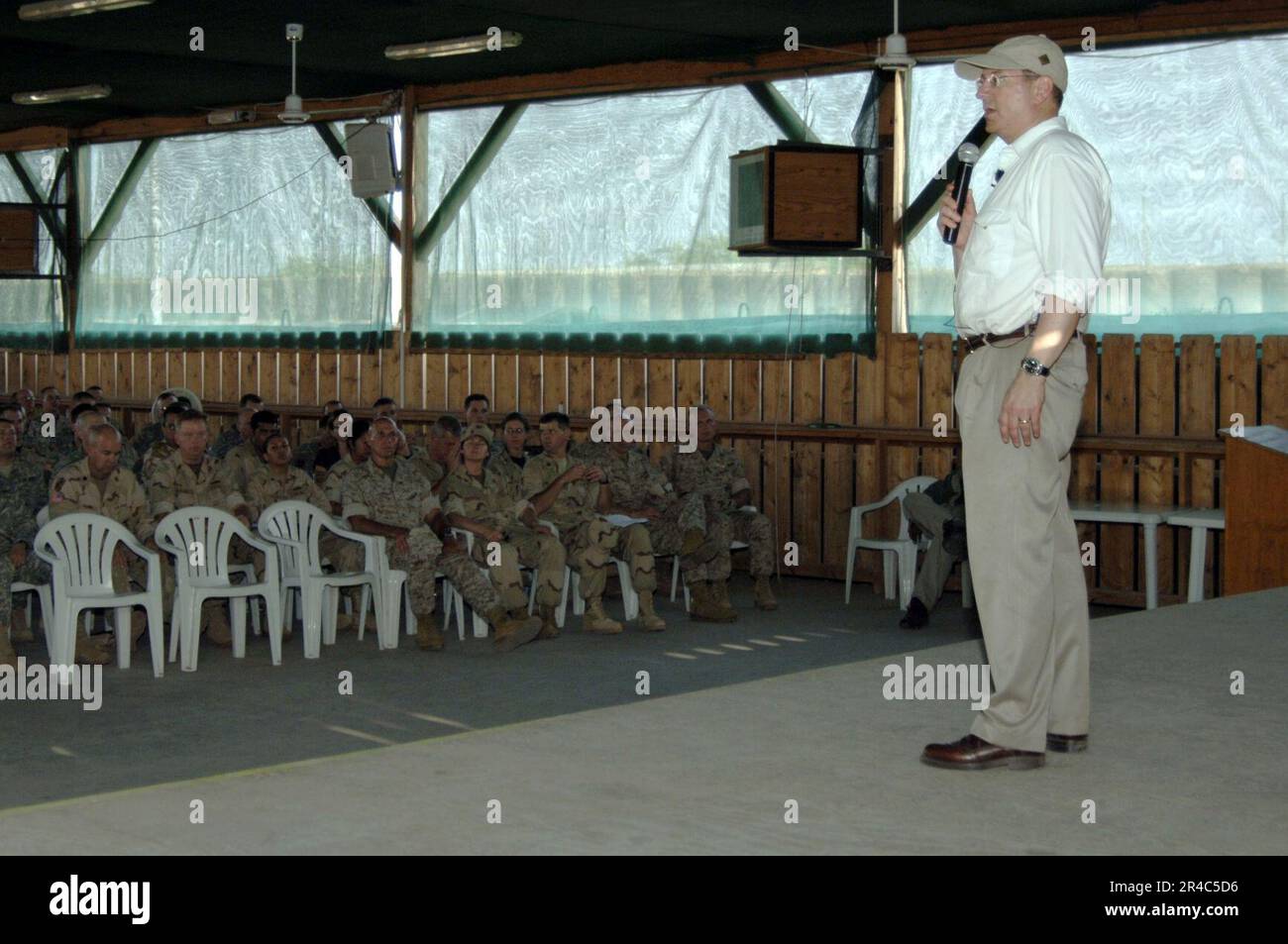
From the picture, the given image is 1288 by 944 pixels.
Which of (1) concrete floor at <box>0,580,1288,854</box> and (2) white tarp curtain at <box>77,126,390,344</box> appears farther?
(2) white tarp curtain at <box>77,126,390,344</box>

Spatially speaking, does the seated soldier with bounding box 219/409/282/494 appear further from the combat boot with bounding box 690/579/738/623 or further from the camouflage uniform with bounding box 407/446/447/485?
the combat boot with bounding box 690/579/738/623

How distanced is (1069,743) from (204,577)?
5451mm

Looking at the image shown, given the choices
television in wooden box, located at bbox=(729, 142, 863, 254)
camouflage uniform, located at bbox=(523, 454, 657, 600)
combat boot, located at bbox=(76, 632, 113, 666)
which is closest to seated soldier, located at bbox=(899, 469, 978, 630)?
camouflage uniform, located at bbox=(523, 454, 657, 600)

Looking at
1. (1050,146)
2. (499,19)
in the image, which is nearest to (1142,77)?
(499,19)

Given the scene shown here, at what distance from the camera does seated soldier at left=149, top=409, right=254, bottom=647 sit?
343 inches

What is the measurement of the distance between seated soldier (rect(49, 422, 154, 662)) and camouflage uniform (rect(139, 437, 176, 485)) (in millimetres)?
371

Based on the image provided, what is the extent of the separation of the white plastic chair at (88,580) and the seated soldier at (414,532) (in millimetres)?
1306

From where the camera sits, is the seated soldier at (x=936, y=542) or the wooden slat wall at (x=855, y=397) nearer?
the seated soldier at (x=936, y=542)

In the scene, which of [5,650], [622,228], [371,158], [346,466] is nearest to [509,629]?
[346,466]

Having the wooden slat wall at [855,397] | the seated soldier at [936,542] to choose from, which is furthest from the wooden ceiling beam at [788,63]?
the seated soldier at [936,542]

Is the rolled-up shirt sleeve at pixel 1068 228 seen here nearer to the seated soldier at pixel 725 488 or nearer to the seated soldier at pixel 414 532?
the seated soldier at pixel 414 532

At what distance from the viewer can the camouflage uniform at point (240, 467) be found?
937 cm

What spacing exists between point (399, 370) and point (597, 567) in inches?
202

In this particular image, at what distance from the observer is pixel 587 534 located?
9555mm
